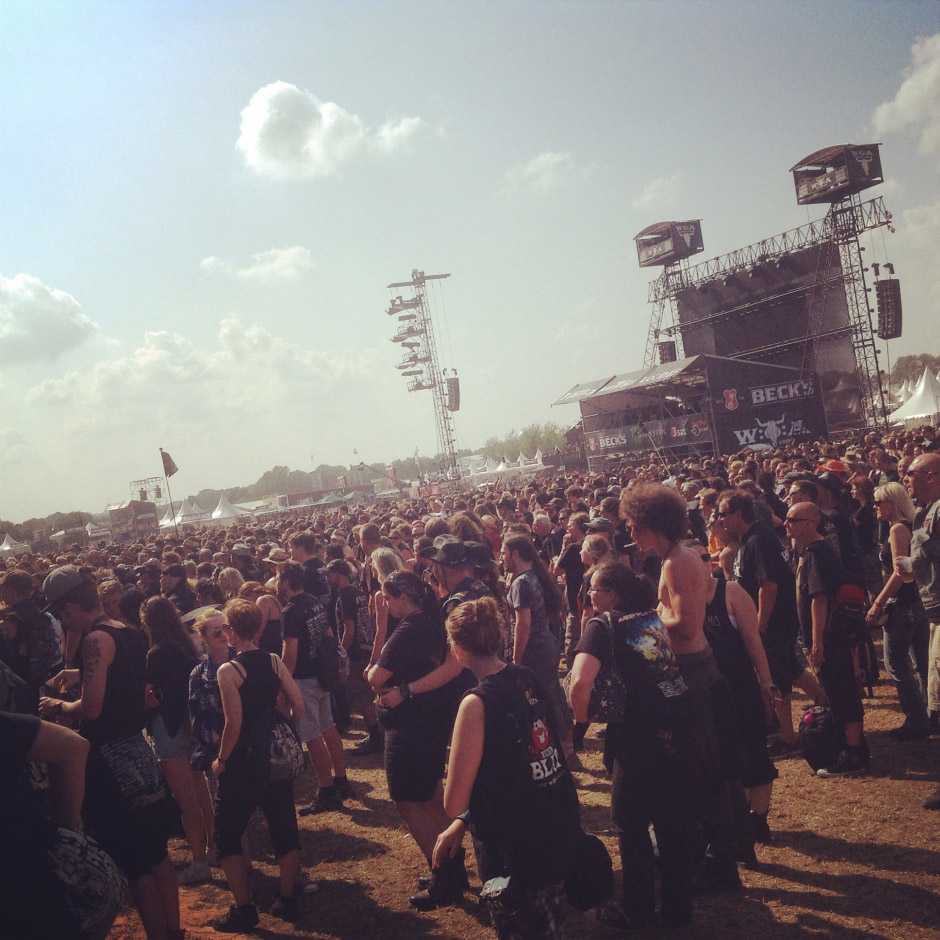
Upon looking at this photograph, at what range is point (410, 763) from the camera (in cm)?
394

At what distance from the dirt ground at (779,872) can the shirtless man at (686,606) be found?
47cm

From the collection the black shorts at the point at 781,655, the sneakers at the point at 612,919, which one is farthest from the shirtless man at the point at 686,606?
the black shorts at the point at 781,655

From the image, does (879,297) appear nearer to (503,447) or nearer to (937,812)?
(937,812)

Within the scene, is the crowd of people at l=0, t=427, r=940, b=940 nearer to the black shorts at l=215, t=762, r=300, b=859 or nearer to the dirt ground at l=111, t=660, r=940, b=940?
the black shorts at l=215, t=762, r=300, b=859

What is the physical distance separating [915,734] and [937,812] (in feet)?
4.09

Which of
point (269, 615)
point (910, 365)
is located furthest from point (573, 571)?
point (910, 365)

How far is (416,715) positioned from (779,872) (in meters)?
2.11

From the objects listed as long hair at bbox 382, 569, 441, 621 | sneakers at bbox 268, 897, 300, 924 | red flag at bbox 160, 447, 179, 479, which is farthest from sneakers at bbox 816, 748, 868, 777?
red flag at bbox 160, 447, 179, 479

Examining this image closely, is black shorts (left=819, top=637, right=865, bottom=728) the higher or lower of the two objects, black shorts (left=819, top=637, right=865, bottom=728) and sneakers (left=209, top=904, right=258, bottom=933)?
the higher

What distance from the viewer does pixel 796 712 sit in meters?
6.51

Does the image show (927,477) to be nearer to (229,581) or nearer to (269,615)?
(269,615)

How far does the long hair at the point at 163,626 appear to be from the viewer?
4.70 metres

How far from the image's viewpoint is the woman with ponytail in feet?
12.9

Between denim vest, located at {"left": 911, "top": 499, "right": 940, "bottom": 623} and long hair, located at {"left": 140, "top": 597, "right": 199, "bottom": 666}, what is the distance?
4.45 meters
